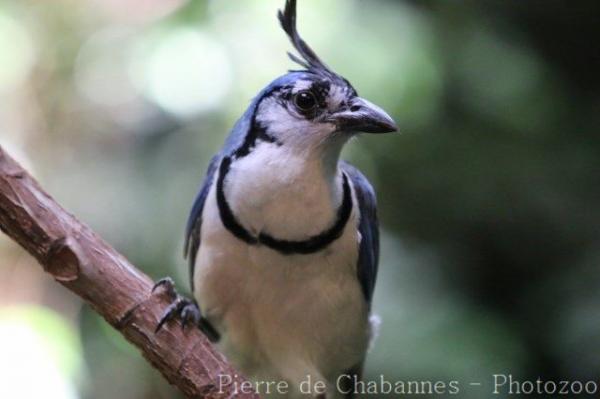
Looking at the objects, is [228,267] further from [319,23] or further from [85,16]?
[85,16]

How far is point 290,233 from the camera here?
1.78 m

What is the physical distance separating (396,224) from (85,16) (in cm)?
118

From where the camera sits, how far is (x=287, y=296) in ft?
6.12

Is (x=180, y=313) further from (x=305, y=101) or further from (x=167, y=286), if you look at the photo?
(x=305, y=101)

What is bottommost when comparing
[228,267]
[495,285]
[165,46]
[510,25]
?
[495,285]

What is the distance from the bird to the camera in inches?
69.6

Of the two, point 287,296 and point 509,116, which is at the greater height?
point 287,296

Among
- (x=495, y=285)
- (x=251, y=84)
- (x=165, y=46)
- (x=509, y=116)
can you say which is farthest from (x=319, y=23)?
(x=495, y=285)

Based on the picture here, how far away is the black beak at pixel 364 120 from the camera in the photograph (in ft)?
5.71

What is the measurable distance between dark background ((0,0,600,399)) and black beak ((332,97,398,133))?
0.89 meters

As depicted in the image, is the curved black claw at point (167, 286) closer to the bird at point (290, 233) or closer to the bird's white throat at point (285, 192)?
the bird at point (290, 233)

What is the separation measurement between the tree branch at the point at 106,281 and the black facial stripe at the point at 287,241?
0.26m

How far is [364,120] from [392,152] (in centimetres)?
117

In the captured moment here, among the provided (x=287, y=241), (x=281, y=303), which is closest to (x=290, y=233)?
(x=287, y=241)
